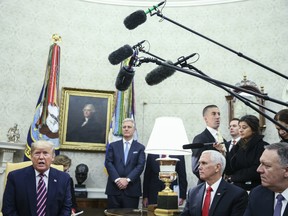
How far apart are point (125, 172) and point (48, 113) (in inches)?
75.2

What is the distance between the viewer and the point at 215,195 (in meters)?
2.93

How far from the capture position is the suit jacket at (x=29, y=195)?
3.14m

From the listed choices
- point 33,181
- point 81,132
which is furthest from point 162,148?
point 81,132

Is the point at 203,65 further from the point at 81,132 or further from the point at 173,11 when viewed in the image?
the point at 81,132

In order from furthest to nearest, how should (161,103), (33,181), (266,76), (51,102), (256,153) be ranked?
(161,103)
(266,76)
(51,102)
(256,153)
(33,181)

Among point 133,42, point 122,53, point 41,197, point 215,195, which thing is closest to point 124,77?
point 122,53

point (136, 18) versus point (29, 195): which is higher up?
point (136, 18)

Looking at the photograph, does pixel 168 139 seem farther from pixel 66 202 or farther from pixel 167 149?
pixel 66 202

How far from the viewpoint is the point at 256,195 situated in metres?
2.47

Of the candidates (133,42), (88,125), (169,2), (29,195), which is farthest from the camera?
(169,2)

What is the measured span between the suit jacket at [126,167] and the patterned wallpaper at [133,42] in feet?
6.71

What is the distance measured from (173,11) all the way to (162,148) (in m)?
4.97

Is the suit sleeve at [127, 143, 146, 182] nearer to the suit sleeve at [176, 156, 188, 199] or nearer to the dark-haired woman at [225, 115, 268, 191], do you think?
the suit sleeve at [176, 156, 188, 199]

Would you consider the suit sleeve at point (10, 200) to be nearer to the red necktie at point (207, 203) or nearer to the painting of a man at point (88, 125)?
the red necktie at point (207, 203)
